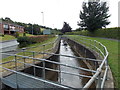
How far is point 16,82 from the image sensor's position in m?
3.63

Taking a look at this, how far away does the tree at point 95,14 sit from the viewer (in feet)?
70.4

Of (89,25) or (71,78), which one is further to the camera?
(89,25)

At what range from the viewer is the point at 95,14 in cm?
2227

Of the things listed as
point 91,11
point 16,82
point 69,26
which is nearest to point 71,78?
point 16,82

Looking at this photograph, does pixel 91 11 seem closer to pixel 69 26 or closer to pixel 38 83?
pixel 38 83

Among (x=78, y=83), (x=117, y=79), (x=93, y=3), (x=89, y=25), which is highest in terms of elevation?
(x=93, y=3)

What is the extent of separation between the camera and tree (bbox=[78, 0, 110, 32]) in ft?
70.4

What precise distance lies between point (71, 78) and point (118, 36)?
1142cm

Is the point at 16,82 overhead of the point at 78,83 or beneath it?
overhead

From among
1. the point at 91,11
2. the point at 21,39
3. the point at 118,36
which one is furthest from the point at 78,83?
the point at 91,11

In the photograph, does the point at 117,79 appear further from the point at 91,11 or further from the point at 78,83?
the point at 91,11

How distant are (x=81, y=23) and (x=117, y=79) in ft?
77.9

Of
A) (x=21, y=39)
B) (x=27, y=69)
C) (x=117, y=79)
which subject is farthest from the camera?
(x=21, y=39)

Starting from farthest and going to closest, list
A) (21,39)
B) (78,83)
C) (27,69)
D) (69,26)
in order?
(69,26)
(21,39)
(78,83)
(27,69)
